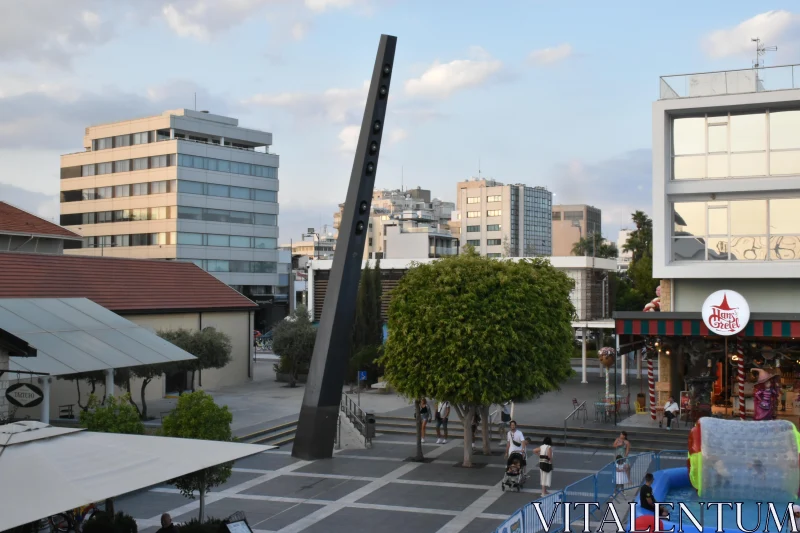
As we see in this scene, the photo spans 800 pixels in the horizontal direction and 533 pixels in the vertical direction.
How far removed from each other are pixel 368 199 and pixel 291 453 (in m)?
8.80

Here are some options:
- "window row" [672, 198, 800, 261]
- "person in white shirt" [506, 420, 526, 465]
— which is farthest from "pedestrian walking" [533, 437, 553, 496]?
"window row" [672, 198, 800, 261]

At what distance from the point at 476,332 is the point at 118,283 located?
75.3 feet

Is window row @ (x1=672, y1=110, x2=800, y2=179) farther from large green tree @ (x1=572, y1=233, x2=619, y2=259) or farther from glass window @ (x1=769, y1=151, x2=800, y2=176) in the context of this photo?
large green tree @ (x1=572, y1=233, x2=619, y2=259)

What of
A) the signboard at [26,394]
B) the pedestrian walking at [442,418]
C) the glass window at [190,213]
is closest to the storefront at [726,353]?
the pedestrian walking at [442,418]

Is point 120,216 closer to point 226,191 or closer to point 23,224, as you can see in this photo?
point 226,191

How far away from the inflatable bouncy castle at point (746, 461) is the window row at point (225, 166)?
64024 mm

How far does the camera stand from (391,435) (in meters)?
32.5

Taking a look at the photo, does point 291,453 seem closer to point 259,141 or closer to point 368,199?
point 368,199

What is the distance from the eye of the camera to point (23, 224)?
50625 mm

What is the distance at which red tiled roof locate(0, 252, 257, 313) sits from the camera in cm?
3659

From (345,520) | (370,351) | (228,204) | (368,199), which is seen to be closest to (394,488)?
(345,520)

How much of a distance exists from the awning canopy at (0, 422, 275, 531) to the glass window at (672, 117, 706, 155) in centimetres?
2458

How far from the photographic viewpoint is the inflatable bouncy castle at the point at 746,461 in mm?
19281

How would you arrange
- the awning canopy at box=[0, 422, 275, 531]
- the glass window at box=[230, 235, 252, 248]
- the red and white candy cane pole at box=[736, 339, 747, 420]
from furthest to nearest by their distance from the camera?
the glass window at box=[230, 235, 252, 248], the red and white candy cane pole at box=[736, 339, 747, 420], the awning canopy at box=[0, 422, 275, 531]
